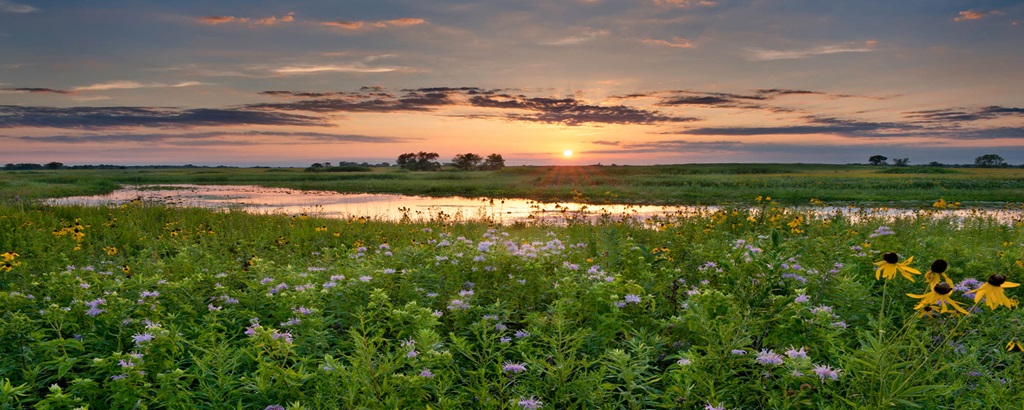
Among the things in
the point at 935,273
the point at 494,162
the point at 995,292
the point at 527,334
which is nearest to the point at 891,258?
the point at 935,273

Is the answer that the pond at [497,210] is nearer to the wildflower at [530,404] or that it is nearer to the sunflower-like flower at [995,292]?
the sunflower-like flower at [995,292]

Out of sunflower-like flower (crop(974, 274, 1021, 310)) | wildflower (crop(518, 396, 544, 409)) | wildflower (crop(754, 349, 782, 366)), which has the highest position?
sunflower-like flower (crop(974, 274, 1021, 310))

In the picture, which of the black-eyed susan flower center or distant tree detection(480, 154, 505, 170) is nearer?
the black-eyed susan flower center

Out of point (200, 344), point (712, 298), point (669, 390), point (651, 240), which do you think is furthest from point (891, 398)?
point (651, 240)

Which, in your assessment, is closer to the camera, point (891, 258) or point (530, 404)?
point (891, 258)

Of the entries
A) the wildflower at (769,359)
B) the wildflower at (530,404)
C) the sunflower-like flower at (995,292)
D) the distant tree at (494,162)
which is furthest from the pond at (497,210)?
the distant tree at (494,162)

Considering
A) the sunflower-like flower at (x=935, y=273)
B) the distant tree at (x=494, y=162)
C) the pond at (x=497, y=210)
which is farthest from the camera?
the distant tree at (x=494, y=162)

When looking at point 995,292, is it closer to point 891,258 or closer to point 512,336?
point 891,258

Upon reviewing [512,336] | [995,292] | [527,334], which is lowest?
[512,336]

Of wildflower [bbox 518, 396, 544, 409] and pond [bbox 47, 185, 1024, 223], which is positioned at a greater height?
wildflower [bbox 518, 396, 544, 409]

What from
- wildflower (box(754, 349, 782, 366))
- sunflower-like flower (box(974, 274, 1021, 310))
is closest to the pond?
wildflower (box(754, 349, 782, 366))

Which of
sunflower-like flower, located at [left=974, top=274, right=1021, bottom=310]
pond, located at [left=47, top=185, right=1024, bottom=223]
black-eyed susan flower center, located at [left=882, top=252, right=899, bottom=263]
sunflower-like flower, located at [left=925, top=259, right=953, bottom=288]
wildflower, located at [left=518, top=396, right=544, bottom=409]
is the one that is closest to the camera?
sunflower-like flower, located at [left=974, top=274, right=1021, bottom=310]

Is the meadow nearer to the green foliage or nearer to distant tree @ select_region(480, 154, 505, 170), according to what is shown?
the green foliage

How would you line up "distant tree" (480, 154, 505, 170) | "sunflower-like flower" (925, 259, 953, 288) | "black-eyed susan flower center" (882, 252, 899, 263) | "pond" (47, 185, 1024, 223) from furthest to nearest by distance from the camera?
"distant tree" (480, 154, 505, 170) < "pond" (47, 185, 1024, 223) < "black-eyed susan flower center" (882, 252, 899, 263) < "sunflower-like flower" (925, 259, 953, 288)
